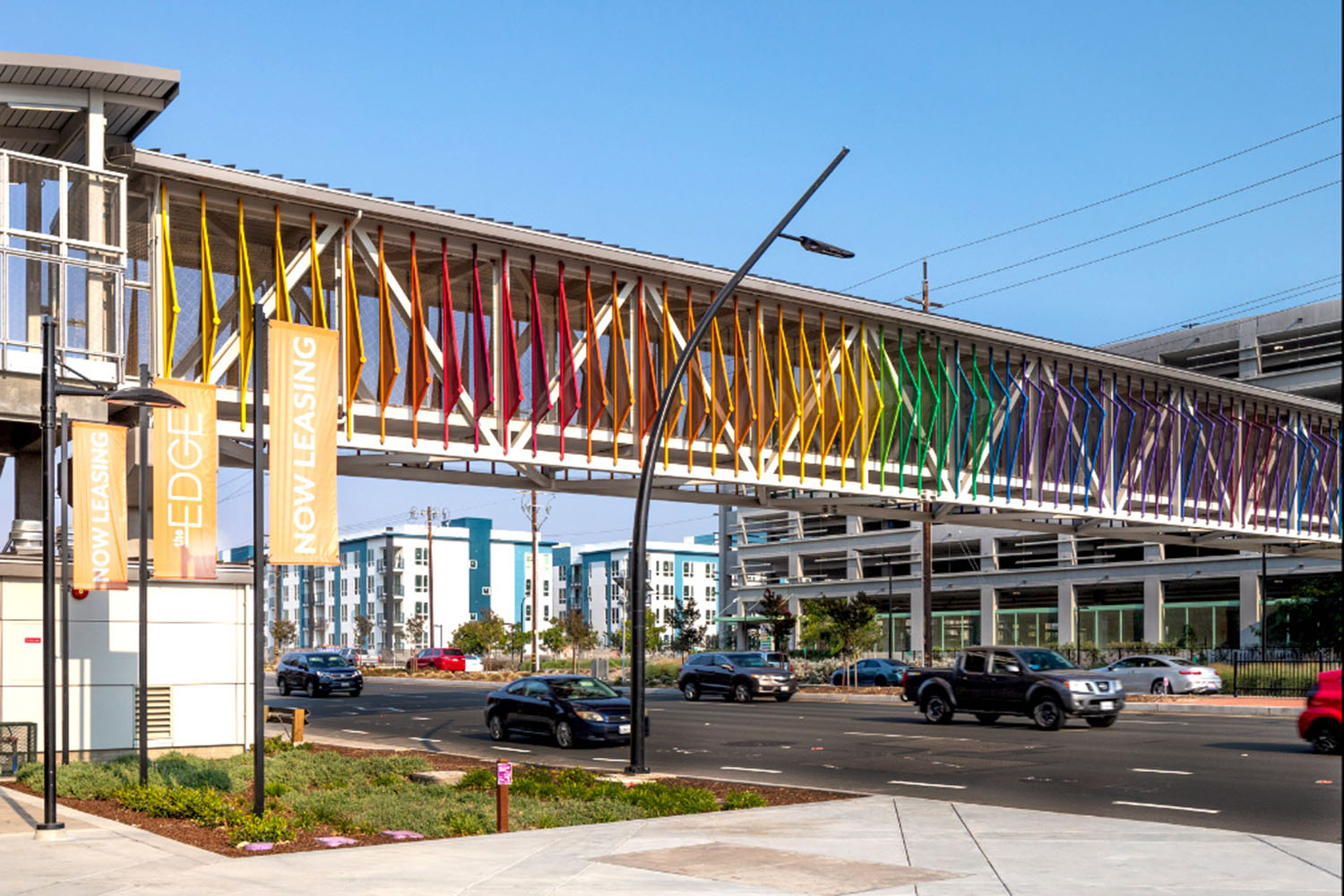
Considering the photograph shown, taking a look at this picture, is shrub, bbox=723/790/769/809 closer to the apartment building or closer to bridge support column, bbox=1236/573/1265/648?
bridge support column, bbox=1236/573/1265/648

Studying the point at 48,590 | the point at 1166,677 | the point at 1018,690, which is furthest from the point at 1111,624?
the point at 48,590

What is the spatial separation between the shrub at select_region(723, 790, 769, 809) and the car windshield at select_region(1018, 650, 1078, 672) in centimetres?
1558

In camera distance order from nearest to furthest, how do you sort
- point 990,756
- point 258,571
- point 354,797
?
1. point 258,571
2. point 354,797
3. point 990,756

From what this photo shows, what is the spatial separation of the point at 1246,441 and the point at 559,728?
31188 millimetres

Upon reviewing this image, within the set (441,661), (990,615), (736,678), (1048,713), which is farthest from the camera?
(990,615)

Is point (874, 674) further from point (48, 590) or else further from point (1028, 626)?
point (48, 590)

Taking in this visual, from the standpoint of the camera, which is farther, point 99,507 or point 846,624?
point 846,624

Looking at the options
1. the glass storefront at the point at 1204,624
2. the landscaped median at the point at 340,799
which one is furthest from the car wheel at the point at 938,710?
the glass storefront at the point at 1204,624

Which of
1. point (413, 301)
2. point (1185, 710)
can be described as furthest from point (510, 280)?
point (1185, 710)

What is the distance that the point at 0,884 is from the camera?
11227 millimetres

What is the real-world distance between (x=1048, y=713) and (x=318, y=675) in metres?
31.7

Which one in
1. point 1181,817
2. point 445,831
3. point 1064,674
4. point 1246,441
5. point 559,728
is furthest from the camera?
point 1246,441

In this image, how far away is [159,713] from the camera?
71.5 ft

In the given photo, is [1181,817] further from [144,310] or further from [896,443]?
[896,443]
